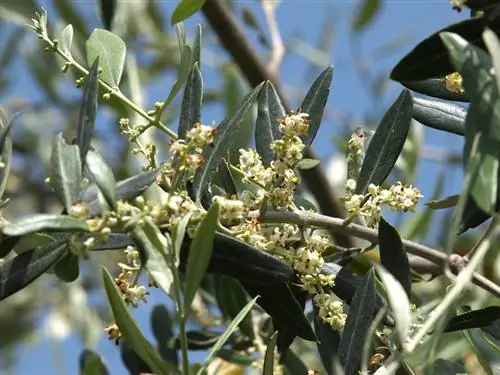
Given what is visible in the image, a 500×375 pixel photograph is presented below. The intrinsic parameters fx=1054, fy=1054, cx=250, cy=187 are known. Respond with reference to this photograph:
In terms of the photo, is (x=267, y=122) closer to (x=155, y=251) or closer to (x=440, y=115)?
(x=440, y=115)

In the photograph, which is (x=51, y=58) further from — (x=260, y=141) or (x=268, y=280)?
(x=268, y=280)

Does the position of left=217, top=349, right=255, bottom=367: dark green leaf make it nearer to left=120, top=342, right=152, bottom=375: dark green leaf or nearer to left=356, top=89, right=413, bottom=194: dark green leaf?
left=120, top=342, right=152, bottom=375: dark green leaf

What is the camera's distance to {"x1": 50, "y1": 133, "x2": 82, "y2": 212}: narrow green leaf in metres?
0.73

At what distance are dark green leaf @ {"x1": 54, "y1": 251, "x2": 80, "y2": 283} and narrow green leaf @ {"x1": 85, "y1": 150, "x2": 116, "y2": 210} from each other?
3.9 inches

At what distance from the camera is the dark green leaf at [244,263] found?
2.36 ft

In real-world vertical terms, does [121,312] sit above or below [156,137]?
above

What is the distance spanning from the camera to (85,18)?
2318 mm

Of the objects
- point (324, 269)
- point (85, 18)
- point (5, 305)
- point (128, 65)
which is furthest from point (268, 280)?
point (5, 305)

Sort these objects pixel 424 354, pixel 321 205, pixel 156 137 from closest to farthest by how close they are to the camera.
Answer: pixel 424 354 < pixel 321 205 < pixel 156 137

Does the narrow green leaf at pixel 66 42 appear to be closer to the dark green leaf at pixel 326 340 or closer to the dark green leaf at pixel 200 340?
the dark green leaf at pixel 326 340

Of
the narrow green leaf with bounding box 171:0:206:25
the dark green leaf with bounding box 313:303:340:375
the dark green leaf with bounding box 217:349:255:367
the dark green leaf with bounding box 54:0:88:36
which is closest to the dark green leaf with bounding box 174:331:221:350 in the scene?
the dark green leaf with bounding box 217:349:255:367

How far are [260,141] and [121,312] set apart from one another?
259mm

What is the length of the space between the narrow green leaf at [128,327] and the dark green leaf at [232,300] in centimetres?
49

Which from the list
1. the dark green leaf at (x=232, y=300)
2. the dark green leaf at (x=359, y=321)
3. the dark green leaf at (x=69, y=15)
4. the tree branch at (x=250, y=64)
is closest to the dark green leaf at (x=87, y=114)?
the dark green leaf at (x=359, y=321)
